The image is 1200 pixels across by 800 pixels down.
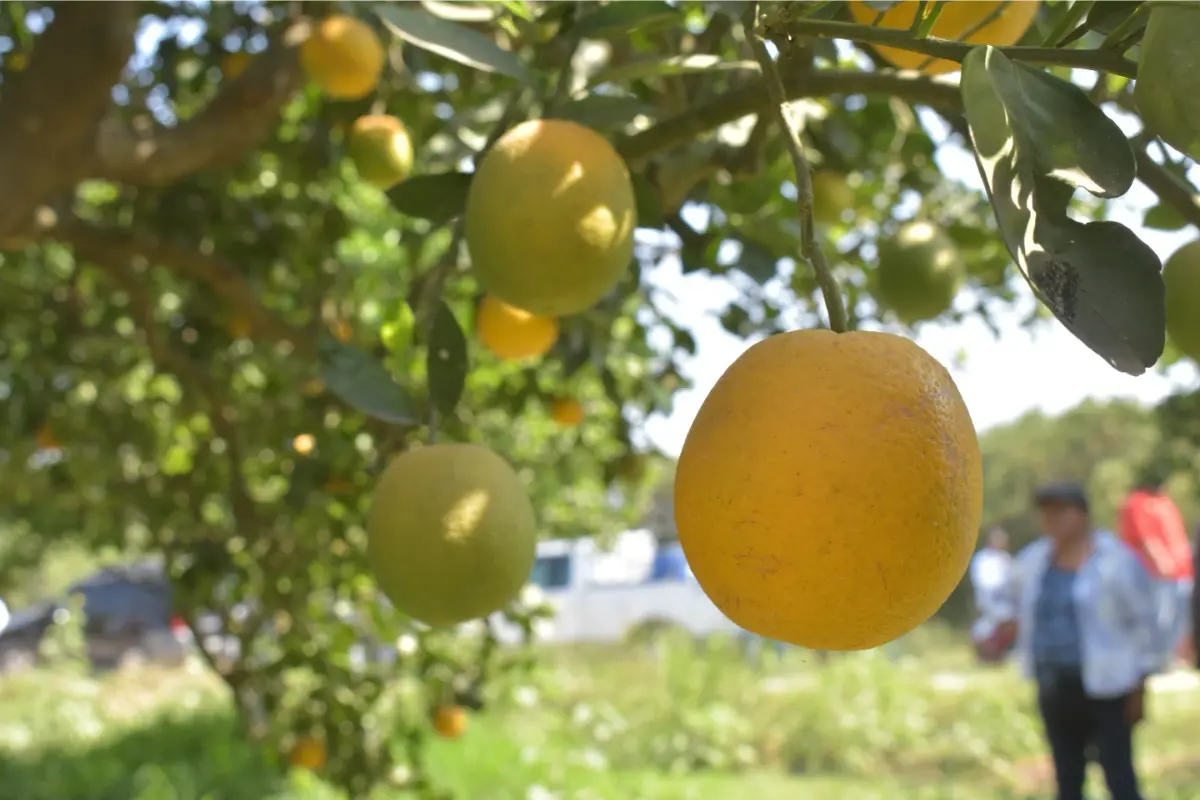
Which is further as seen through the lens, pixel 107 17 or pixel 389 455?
pixel 107 17

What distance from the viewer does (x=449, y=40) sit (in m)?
0.79

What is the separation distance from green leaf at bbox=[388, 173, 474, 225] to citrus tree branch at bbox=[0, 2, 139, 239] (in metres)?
1.06

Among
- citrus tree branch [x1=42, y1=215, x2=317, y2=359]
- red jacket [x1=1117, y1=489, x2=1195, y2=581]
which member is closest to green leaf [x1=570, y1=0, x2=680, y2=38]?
citrus tree branch [x1=42, y1=215, x2=317, y2=359]

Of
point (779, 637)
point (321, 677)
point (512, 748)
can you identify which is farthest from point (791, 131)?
point (512, 748)

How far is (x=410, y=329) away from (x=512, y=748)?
11.9 ft

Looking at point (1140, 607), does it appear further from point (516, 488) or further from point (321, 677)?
point (516, 488)

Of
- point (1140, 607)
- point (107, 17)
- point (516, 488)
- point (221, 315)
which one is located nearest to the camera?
point (516, 488)

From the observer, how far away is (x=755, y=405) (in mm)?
569

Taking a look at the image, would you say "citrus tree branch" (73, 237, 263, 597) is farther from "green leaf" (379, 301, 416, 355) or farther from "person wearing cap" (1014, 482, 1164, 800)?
"person wearing cap" (1014, 482, 1164, 800)

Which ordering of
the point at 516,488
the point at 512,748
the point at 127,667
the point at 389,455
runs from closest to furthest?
the point at 516,488 → the point at 389,455 → the point at 512,748 → the point at 127,667

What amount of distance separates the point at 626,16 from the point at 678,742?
506cm

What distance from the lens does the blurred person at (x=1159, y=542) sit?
11.8ft

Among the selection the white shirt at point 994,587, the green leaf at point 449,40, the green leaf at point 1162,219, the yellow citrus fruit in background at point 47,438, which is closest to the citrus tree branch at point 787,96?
the green leaf at point 449,40

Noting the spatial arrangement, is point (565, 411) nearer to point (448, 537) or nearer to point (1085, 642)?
point (448, 537)
